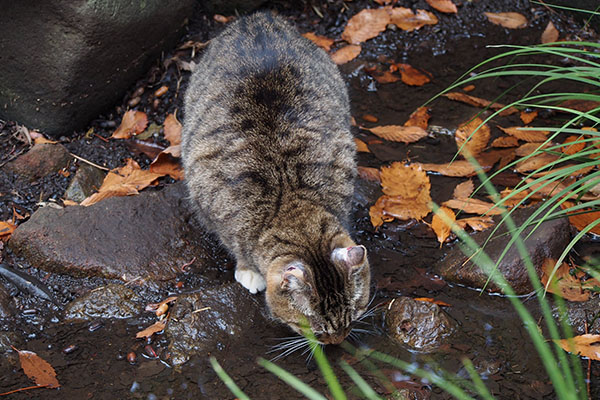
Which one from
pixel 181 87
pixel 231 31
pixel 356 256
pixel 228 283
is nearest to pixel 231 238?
pixel 228 283

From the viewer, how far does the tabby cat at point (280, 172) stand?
320 cm

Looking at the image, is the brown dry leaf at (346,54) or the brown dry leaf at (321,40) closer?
the brown dry leaf at (346,54)

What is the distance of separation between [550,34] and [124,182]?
13.3 feet

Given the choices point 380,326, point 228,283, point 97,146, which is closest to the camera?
point 380,326

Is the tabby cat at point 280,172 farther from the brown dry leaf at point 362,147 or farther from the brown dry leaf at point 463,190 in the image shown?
the brown dry leaf at point 463,190

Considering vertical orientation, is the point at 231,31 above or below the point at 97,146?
above

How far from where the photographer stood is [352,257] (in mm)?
3043

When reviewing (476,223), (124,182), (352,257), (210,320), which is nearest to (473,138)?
(476,223)

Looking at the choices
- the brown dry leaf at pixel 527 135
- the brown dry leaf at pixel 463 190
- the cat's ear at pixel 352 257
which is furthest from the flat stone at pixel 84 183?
the brown dry leaf at pixel 527 135

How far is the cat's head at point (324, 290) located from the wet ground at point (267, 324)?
223mm

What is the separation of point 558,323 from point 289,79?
7.01 ft

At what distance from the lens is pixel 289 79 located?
13.4 feet

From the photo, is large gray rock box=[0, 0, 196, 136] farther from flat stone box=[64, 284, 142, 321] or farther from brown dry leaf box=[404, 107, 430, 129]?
brown dry leaf box=[404, 107, 430, 129]

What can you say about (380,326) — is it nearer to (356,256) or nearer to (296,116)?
(356,256)
